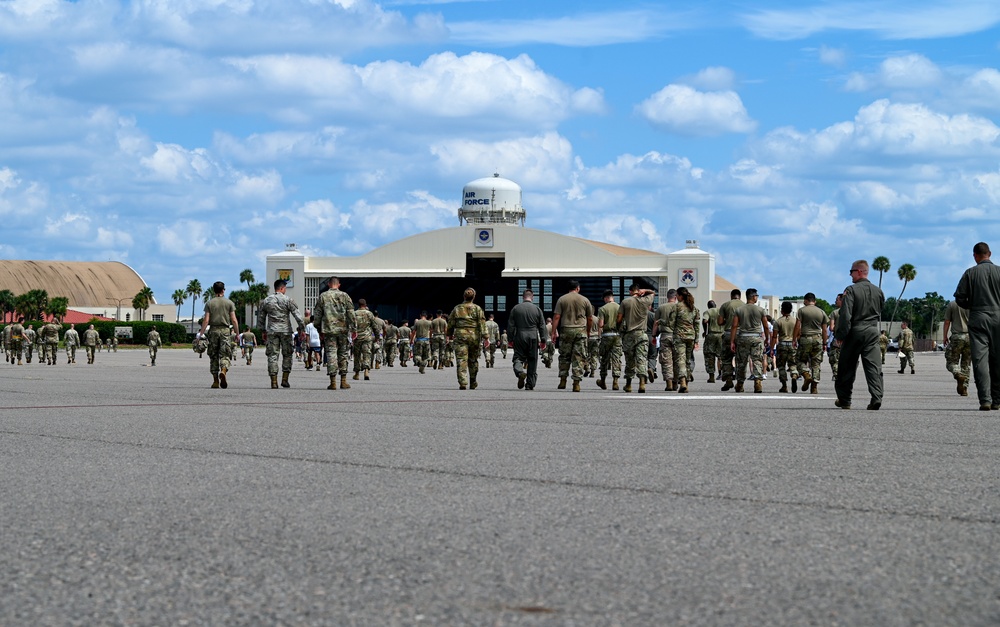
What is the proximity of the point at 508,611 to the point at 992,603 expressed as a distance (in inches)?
67.7

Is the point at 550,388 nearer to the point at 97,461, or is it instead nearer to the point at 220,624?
the point at 97,461

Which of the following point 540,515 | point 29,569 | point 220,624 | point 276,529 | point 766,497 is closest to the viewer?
point 220,624

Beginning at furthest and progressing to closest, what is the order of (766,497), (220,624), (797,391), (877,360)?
Result: 1. (797,391)
2. (877,360)
3. (766,497)
4. (220,624)

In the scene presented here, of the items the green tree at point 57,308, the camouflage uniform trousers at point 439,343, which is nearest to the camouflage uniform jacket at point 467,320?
the camouflage uniform trousers at point 439,343

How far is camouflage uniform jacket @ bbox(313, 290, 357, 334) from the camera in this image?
20.5 meters

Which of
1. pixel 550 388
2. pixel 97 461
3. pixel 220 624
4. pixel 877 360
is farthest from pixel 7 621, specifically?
pixel 550 388

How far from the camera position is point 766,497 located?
7.03 meters

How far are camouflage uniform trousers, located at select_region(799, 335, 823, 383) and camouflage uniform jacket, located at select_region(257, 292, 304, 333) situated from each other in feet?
27.0

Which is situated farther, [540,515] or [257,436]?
[257,436]

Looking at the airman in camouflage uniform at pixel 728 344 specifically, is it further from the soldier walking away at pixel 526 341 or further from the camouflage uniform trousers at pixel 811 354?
the soldier walking away at pixel 526 341

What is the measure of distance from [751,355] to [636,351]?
6.78 ft

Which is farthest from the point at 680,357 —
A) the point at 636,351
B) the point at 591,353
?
the point at 591,353

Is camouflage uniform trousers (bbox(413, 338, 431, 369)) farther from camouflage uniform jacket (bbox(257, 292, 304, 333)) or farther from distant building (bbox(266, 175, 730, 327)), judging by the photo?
distant building (bbox(266, 175, 730, 327))

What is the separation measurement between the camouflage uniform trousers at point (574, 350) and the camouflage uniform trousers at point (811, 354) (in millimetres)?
3524
